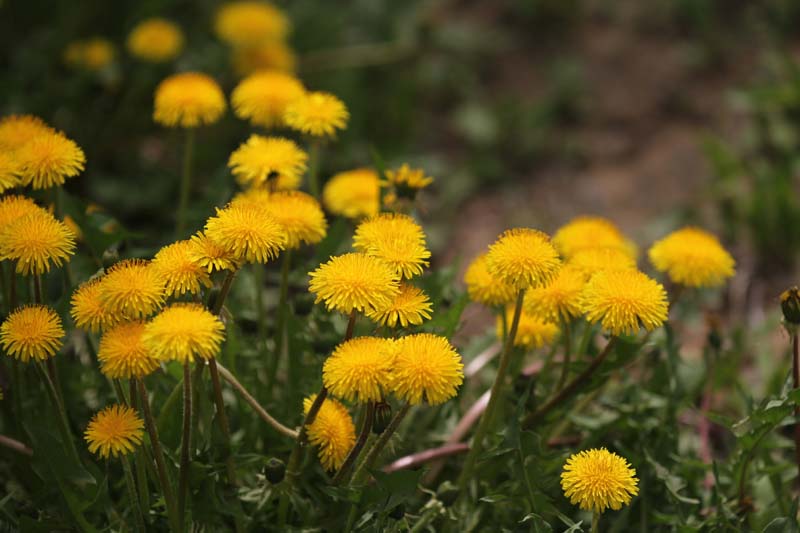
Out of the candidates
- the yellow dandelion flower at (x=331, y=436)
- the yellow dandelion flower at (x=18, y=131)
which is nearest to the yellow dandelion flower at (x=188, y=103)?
the yellow dandelion flower at (x=18, y=131)

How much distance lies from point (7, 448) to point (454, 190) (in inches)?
88.0

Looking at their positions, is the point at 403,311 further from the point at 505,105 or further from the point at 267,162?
the point at 505,105

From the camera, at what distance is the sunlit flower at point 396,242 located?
167cm

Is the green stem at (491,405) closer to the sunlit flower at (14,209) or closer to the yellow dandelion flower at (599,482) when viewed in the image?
the yellow dandelion flower at (599,482)

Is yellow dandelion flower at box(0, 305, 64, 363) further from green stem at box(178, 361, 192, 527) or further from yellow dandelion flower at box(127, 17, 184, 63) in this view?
yellow dandelion flower at box(127, 17, 184, 63)

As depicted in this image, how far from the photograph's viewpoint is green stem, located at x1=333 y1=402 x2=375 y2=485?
5.33ft

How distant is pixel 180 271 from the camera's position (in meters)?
1.58

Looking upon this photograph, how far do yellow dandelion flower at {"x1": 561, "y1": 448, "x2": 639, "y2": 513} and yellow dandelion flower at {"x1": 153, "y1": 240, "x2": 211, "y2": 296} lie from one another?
667mm

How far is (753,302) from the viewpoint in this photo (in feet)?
10.2

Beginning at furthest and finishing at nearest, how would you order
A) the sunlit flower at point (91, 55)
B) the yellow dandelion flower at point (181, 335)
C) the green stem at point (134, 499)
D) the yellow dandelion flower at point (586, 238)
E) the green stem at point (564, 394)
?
1. the sunlit flower at point (91, 55)
2. the yellow dandelion flower at point (586, 238)
3. the green stem at point (564, 394)
4. the green stem at point (134, 499)
5. the yellow dandelion flower at point (181, 335)

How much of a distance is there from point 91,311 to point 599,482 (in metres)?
0.85

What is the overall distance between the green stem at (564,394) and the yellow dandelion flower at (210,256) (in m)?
0.74

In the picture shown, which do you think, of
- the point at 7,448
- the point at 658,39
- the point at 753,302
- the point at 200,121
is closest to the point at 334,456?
the point at 7,448

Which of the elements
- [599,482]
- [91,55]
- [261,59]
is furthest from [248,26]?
[599,482]
